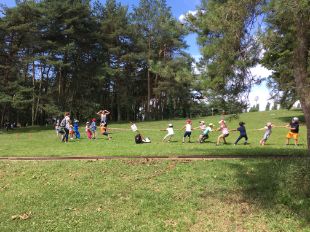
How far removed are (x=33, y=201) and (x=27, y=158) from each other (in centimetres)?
615

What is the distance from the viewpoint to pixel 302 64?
8.81 meters

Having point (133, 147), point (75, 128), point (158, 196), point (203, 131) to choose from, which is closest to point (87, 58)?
point (75, 128)

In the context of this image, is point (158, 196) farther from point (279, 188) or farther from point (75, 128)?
point (75, 128)

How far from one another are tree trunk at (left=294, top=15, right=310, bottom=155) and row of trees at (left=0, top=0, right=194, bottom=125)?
103ft

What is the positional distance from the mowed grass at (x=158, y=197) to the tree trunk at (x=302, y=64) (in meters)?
1.88

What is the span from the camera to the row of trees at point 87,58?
140 ft

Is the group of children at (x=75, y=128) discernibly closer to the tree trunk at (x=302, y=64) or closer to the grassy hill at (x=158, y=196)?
the grassy hill at (x=158, y=196)

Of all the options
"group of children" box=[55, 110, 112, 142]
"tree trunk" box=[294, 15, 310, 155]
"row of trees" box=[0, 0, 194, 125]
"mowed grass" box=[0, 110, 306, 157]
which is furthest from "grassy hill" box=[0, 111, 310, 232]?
"row of trees" box=[0, 0, 194, 125]

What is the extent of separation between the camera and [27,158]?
51.2 ft

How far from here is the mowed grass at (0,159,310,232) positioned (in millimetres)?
8219

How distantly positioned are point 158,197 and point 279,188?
2.99 meters

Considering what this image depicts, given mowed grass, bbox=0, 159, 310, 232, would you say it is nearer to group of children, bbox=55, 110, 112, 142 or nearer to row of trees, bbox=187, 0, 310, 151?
row of trees, bbox=187, 0, 310, 151

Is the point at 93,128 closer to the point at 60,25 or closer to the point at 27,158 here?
the point at 27,158

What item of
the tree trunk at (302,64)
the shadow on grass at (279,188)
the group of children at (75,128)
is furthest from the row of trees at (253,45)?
the group of children at (75,128)
